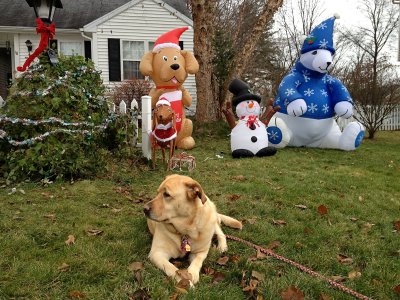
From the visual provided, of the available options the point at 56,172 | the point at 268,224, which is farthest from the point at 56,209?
the point at 268,224

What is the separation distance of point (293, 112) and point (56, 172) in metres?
5.64

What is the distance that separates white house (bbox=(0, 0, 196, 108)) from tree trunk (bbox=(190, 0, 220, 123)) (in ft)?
17.6

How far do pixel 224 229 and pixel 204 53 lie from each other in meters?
8.00

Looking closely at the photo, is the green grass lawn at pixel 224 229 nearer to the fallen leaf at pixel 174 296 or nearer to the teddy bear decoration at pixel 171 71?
the fallen leaf at pixel 174 296

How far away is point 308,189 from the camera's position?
5512mm

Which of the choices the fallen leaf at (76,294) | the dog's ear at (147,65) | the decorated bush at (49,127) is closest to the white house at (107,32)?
the dog's ear at (147,65)

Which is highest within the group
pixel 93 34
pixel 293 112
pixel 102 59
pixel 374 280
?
pixel 93 34

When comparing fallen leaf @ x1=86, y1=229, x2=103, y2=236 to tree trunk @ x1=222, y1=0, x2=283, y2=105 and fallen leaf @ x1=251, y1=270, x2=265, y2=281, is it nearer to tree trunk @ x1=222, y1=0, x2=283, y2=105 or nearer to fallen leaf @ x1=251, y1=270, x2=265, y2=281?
fallen leaf @ x1=251, y1=270, x2=265, y2=281

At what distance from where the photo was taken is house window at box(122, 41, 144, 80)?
16.1 meters

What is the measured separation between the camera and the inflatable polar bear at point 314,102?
912cm

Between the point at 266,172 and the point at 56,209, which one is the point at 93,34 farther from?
the point at 56,209

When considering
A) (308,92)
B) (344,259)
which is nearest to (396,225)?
(344,259)

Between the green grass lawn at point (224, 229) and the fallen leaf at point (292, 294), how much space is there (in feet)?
0.15

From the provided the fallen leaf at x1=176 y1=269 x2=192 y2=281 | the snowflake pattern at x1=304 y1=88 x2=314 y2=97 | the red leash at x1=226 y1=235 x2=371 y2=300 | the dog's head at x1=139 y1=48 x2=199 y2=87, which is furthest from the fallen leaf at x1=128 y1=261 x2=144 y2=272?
the snowflake pattern at x1=304 y1=88 x2=314 y2=97
